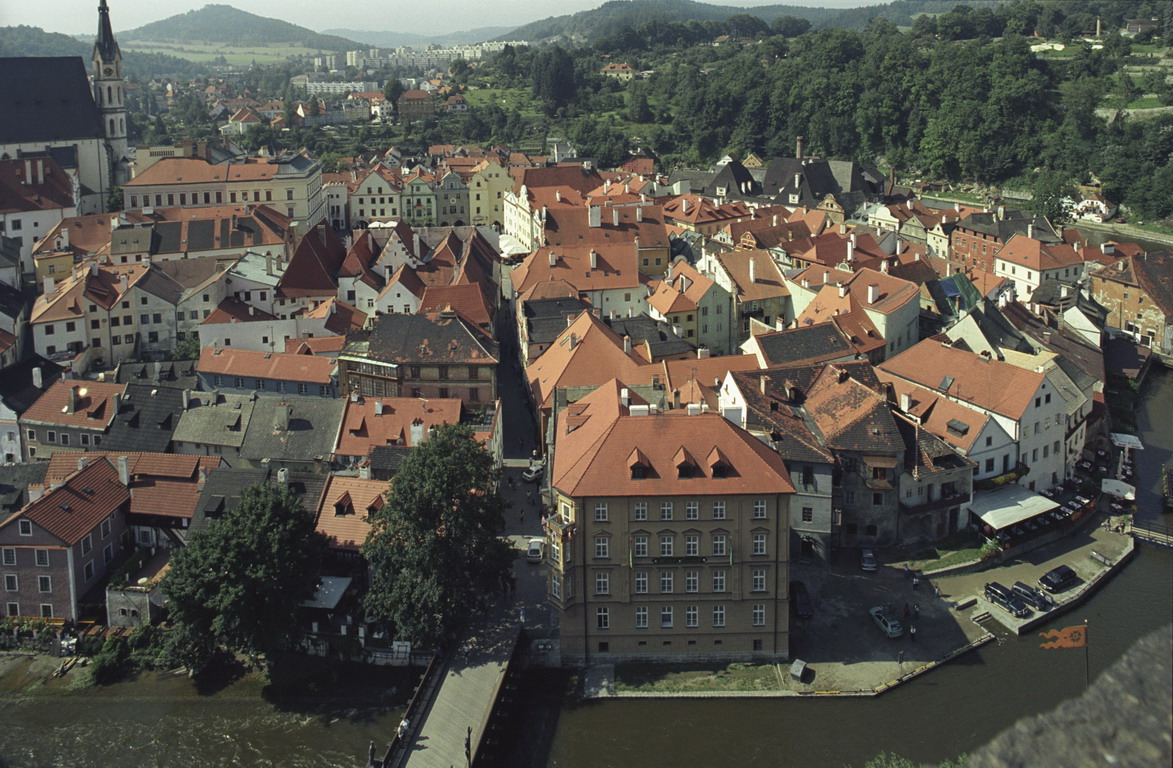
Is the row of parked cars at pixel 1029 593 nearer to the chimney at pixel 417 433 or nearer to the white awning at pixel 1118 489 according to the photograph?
the white awning at pixel 1118 489

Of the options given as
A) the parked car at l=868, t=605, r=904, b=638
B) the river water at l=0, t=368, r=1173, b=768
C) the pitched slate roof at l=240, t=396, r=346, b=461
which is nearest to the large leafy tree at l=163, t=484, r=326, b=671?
the river water at l=0, t=368, r=1173, b=768

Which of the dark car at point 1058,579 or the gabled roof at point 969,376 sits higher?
the gabled roof at point 969,376

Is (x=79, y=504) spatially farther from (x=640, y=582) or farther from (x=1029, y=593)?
(x=1029, y=593)

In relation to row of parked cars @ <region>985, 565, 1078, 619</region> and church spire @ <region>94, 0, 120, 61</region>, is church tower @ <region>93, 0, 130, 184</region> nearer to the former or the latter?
church spire @ <region>94, 0, 120, 61</region>

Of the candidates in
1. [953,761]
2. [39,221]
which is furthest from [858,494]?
[39,221]

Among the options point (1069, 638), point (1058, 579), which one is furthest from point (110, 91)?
point (1069, 638)

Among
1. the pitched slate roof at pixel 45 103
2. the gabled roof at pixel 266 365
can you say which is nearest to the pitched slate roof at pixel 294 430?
the gabled roof at pixel 266 365

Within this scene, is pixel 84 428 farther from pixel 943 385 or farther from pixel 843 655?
pixel 943 385
